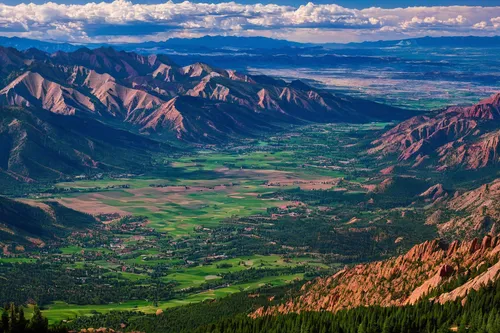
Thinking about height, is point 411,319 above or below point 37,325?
above

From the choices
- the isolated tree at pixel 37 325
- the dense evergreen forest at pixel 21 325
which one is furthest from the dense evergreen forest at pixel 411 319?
the dense evergreen forest at pixel 21 325

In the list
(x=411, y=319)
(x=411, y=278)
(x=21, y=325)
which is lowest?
(x=21, y=325)

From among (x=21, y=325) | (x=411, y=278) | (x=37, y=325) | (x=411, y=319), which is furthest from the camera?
(x=411, y=278)

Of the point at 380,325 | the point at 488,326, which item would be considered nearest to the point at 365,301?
the point at 380,325

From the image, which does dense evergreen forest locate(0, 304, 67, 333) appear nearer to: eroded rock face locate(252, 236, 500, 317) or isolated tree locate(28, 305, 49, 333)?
isolated tree locate(28, 305, 49, 333)

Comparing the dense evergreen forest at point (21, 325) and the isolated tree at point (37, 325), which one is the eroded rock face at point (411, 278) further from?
the dense evergreen forest at point (21, 325)

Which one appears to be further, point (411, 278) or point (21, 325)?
point (411, 278)

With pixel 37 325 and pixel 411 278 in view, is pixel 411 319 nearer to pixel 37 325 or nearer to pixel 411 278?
pixel 411 278

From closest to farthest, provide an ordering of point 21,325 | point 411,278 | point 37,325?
point 21,325 → point 37,325 → point 411,278

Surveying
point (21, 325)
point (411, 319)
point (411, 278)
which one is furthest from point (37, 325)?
point (411, 278)
